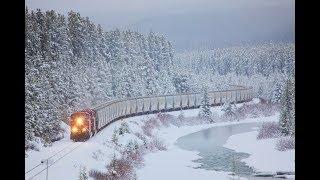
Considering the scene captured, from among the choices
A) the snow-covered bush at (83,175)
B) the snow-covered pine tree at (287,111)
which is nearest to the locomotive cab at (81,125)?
the snow-covered bush at (83,175)

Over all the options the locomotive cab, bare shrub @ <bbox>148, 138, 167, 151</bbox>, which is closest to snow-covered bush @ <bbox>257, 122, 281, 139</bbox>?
bare shrub @ <bbox>148, 138, 167, 151</bbox>

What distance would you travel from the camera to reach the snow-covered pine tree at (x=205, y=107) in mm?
13570

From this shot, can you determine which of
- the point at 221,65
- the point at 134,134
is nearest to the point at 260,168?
the point at 221,65

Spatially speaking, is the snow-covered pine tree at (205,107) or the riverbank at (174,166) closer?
the riverbank at (174,166)

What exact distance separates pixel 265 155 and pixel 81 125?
22.3 ft

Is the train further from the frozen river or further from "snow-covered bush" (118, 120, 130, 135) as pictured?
the frozen river

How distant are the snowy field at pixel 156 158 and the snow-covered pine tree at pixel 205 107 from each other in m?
0.39

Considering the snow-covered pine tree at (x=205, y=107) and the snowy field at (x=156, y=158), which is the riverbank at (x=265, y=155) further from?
the snow-covered pine tree at (x=205, y=107)

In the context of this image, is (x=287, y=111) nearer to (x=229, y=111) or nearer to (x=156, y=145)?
(x=229, y=111)

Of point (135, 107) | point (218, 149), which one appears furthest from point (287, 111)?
point (135, 107)

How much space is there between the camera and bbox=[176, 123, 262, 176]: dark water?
11828mm

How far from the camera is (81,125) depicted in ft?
51.4

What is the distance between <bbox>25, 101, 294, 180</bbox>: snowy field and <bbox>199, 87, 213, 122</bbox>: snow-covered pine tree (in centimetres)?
39
